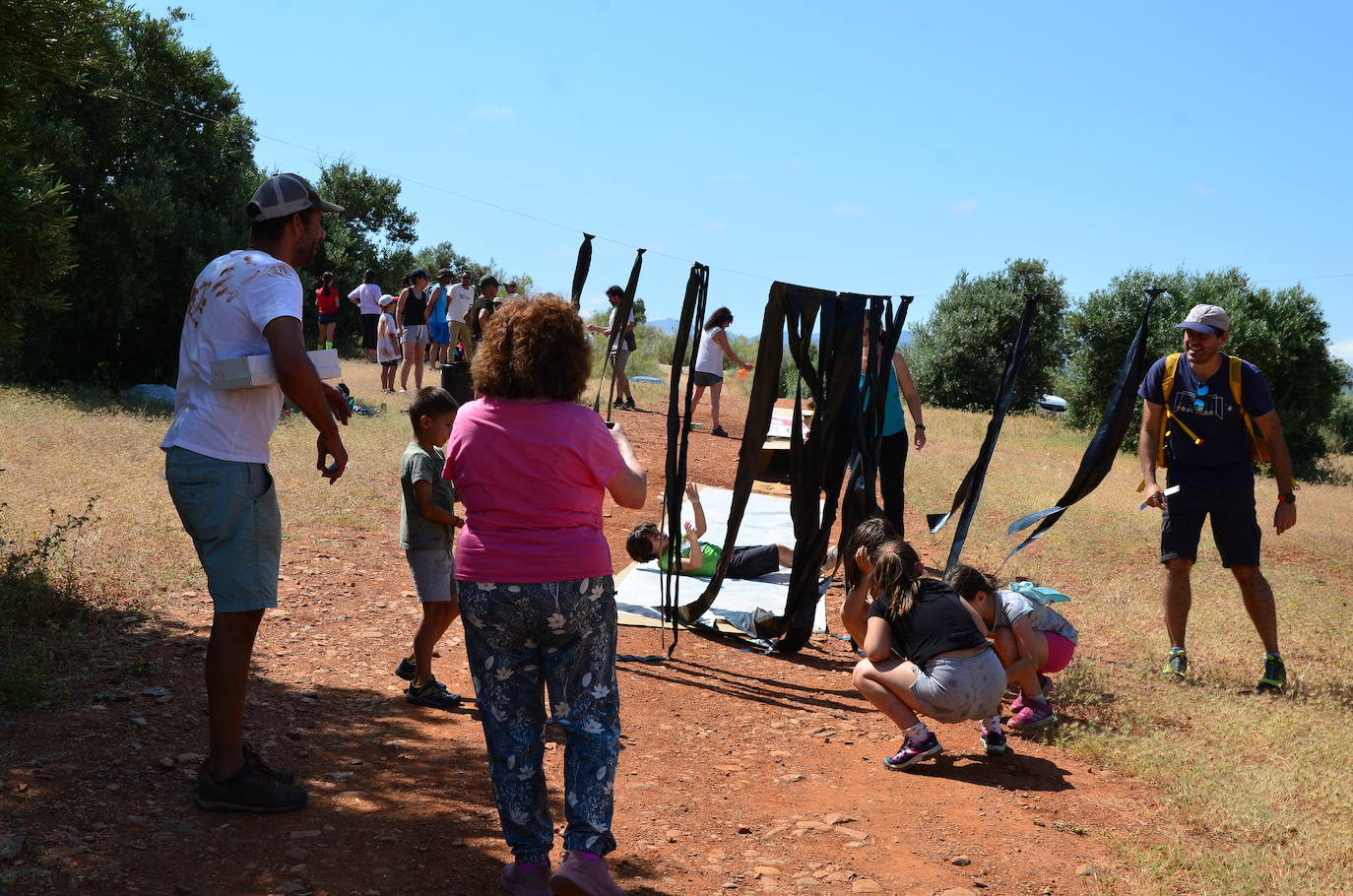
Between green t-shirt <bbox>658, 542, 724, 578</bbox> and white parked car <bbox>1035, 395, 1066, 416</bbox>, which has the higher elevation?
white parked car <bbox>1035, 395, 1066, 416</bbox>

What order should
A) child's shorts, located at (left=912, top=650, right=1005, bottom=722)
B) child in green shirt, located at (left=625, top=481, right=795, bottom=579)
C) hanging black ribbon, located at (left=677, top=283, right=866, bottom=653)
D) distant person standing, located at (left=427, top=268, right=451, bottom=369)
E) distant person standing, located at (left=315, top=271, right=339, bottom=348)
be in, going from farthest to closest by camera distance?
1. distant person standing, located at (left=315, top=271, right=339, bottom=348)
2. distant person standing, located at (left=427, top=268, right=451, bottom=369)
3. child in green shirt, located at (left=625, top=481, right=795, bottom=579)
4. hanging black ribbon, located at (left=677, top=283, right=866, bottom=653)
5. child's shorts, located at (left=912, top=650, right=1005, bottom=722)

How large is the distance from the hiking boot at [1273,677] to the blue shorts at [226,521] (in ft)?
16.6

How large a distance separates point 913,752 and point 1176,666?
2.36 metres

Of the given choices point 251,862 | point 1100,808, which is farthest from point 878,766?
point 251,862

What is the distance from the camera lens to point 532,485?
2812 millimetres

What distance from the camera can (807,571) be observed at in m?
5.86

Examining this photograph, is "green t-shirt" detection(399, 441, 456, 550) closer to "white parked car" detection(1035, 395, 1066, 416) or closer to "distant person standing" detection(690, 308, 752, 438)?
"distant person standing" detection(690, 308, 752, 438)

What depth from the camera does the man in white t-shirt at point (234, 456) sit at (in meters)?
3.20

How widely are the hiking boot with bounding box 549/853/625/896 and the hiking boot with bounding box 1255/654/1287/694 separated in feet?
14.3

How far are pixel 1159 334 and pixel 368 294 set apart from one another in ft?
45.5

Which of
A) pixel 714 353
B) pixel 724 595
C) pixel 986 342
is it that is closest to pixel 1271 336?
pixel 986 342

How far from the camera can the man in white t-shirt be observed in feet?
Result: 10.5

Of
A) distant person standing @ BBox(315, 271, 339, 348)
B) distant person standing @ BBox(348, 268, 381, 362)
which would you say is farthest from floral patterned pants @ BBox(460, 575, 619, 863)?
distant person standing @ BBox(348, 268, 381, 362)

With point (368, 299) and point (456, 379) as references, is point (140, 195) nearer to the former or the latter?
point (368, 299)
